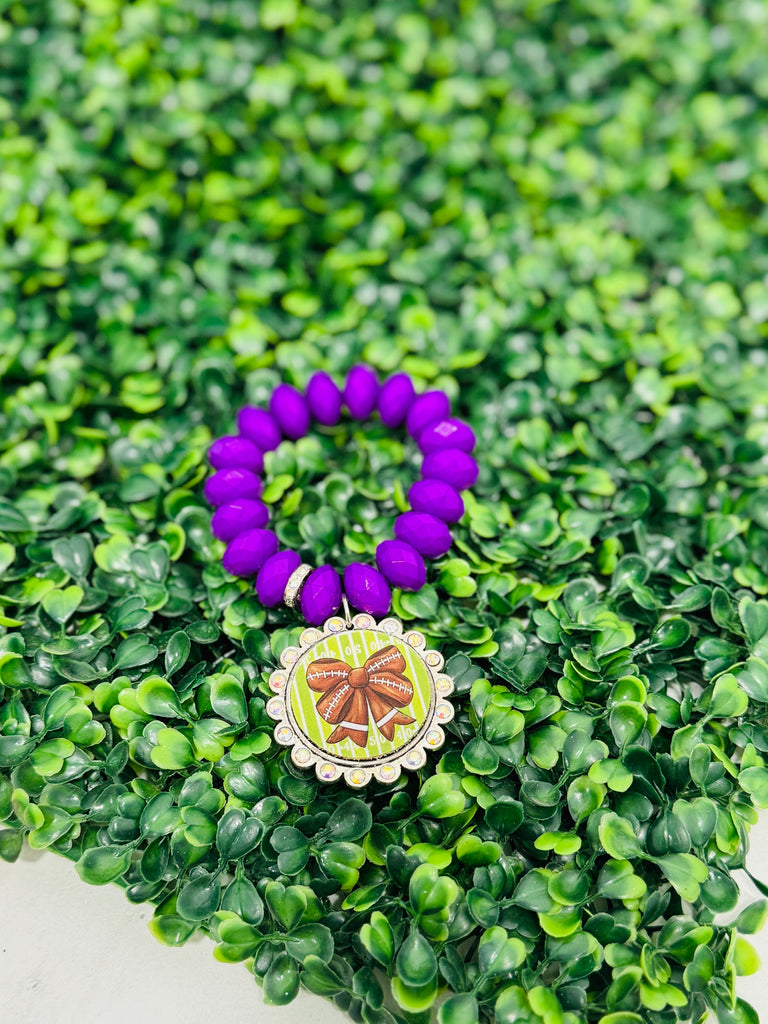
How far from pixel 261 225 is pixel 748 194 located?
96 centimetres

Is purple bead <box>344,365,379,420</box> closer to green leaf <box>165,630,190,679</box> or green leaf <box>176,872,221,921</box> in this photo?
green leaf <box>165,630,190,679</box>

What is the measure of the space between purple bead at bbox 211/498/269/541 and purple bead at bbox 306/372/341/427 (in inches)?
8.2

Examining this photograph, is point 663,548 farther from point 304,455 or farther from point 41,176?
point 41,176

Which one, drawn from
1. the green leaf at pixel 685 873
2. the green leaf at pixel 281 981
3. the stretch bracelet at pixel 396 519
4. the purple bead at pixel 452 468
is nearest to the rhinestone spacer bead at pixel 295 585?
the stretch bracelet at pixel 396 519

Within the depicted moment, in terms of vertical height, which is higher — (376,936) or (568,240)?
(568,240)

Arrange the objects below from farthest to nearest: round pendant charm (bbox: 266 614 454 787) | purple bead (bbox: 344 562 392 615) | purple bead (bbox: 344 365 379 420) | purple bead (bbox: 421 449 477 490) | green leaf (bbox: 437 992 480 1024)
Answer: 1. purple bead (bbox: 344 365 379 420)
2. purple bead (bbox: 421 449 477 490)
3. purple bead (bbox: 344 562 392 615)
4. round pendant charm (bbox: 266 614 454 787)
5. green leaf (bbox: 437 992 480 1024)

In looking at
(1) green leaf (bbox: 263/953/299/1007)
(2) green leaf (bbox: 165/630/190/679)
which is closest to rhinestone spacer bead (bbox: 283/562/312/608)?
(2) green leaf (bbox: 165/630/190/679)

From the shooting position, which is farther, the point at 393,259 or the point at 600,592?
the point at 393,259

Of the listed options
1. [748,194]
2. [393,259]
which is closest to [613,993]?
[393,259]

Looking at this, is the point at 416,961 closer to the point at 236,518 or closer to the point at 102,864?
the point at 102,864

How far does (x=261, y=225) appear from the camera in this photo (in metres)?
1.47

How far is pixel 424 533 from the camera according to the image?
107 centimetres

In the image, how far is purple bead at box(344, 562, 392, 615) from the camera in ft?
3.37

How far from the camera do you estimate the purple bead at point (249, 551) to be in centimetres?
105
